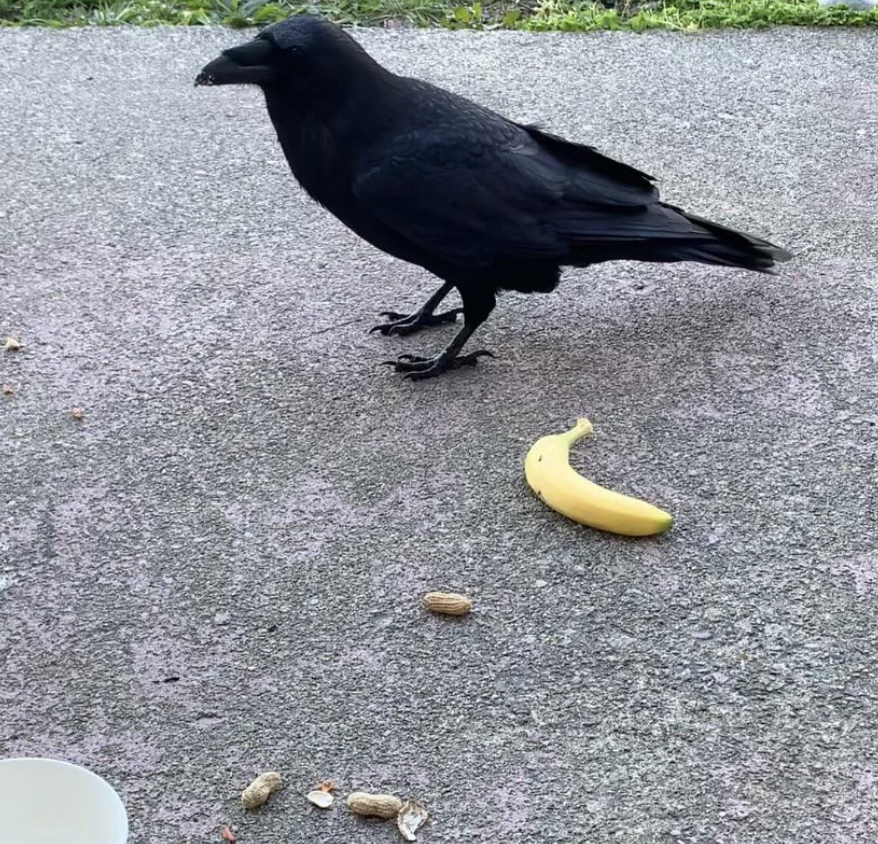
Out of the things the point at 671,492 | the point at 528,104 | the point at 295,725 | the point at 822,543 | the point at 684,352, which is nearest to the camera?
the point at 295,725

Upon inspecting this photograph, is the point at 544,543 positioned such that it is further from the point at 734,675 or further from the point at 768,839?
the point at 768,839

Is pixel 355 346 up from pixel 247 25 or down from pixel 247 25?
down

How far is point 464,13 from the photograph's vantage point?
5.80 metres

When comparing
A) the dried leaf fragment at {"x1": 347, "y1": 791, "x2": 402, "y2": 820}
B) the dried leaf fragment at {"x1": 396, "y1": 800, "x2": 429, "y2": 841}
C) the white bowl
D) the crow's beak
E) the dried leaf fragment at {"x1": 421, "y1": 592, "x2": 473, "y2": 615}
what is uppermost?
the crow's beak

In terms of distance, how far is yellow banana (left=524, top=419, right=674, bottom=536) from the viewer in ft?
8.55

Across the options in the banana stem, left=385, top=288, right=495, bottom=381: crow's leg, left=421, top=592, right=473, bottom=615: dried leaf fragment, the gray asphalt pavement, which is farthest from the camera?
left=385, top=288, right=495, bottom=381: crow's leg

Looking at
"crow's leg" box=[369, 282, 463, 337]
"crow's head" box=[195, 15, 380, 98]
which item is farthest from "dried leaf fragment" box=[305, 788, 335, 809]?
"crow's head" box=[195, 15, 380, 98]

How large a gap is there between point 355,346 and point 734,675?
1532mm

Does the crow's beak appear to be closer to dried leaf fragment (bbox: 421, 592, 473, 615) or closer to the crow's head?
the crow's head

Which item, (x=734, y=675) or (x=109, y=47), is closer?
(x=734, y=675)

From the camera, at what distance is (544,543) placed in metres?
2.63

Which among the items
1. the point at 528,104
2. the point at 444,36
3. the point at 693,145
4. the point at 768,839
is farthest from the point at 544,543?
the point at 444,36

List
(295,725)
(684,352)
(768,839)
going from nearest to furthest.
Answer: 1. (768,839)
2. (295,725)
3. (684,352)

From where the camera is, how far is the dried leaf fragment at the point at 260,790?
204 cm
